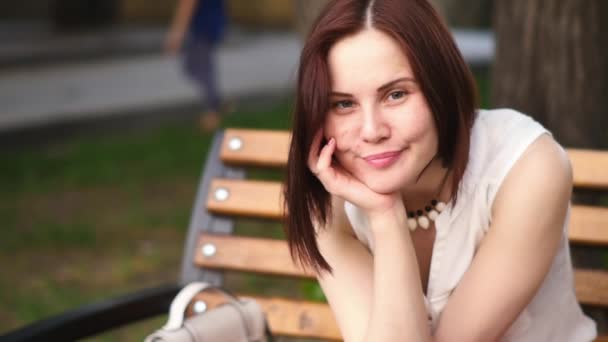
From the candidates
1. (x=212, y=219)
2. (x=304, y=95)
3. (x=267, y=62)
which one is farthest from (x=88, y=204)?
(x=267, y=62)

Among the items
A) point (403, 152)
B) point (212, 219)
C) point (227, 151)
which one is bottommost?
point (212, 219)

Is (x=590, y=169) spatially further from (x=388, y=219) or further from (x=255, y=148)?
(x=255, y=148)

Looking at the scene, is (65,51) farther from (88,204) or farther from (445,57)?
(445,57)

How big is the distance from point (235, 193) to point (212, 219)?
0.12 metres

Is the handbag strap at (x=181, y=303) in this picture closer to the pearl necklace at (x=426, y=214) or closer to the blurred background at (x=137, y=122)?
the pearl necklace at (x=426, y=214)

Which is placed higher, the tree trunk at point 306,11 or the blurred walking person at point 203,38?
the tree trunk at point 306,11

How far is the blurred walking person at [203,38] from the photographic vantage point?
8.12 metres

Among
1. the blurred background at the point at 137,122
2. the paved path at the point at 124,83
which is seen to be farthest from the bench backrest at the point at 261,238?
the paved path at the point at 124,83

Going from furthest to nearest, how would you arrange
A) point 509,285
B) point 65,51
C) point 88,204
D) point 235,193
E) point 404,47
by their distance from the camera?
point 65,51 → point 88,204 → point 235,193 → point 509,285 → point 404,47

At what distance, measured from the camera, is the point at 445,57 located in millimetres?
1831

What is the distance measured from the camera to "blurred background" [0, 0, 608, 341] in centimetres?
328

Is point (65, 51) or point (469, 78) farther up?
point (469, 78)

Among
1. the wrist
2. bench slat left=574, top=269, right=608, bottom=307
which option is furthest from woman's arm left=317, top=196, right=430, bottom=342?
bench slat left=574, top=269, right=608, bottom=307

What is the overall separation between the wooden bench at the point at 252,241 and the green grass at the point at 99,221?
97cm
